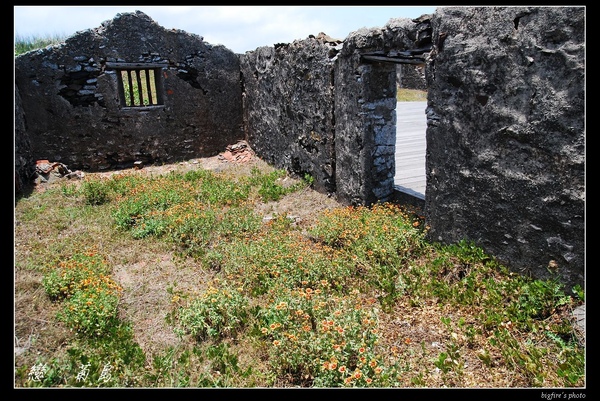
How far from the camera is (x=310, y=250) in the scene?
205 inches

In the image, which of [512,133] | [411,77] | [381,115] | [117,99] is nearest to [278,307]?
[512,133]

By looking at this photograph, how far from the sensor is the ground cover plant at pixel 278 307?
11.0 feet

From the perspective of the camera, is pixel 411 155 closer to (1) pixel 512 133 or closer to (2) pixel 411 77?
(1) pixel 512 133

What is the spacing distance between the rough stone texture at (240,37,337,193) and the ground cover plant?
5.23 feet

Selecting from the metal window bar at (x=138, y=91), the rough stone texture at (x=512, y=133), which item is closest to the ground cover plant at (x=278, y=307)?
the rough stone texture at (x=512, y=133)

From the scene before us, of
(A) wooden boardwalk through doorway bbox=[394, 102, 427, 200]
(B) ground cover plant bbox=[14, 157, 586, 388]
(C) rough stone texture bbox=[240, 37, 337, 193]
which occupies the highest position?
(C) rough stone texture bbox=[240, 37, 337, 193]

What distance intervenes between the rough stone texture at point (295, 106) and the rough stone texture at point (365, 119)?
0.46m

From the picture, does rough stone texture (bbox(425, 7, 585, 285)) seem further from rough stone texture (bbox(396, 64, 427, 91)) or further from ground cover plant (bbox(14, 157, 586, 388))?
rough stone texture (bbox(396, 64, 427, 91))

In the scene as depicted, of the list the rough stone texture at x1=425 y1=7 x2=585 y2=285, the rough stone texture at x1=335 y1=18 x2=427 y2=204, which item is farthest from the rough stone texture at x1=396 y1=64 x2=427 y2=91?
the rough stone texture at x1=425 y1=7 x2=585 y2=285

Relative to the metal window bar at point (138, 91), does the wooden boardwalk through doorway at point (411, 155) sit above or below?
below

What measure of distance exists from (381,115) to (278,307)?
12.1 ft

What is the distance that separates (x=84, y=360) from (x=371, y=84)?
4920 mm

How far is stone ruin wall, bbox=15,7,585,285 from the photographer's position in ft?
12.7

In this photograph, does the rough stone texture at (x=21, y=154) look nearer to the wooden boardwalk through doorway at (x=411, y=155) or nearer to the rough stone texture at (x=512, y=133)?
the wooden boardwalk through doorway at (x=411, y=155)
